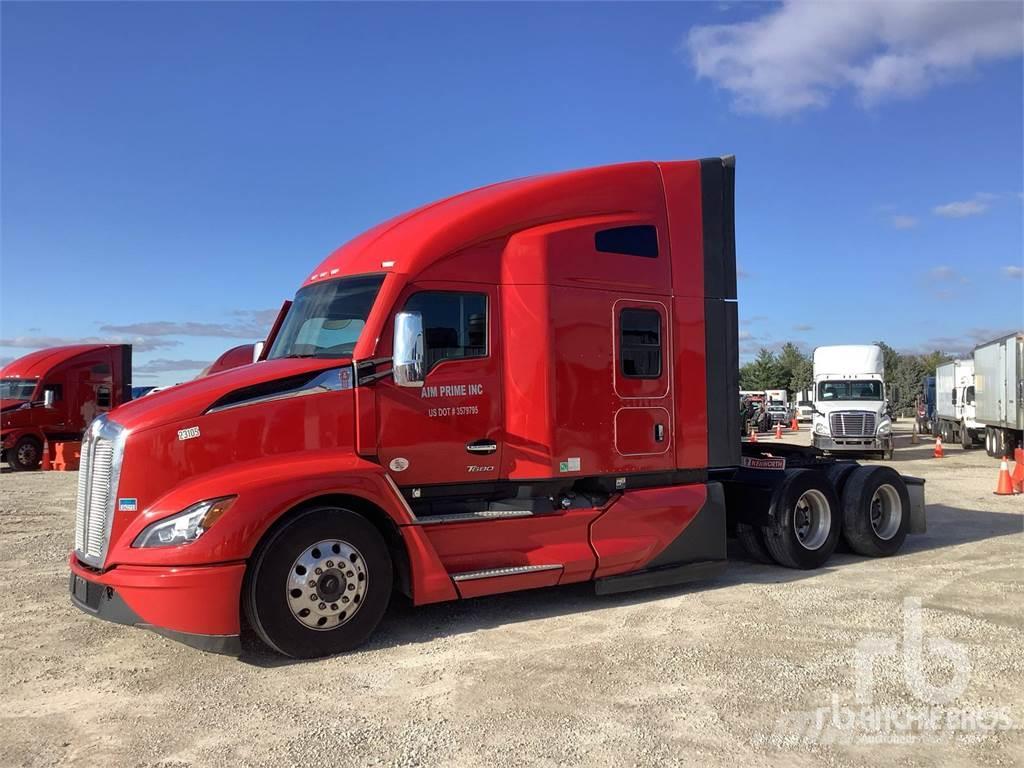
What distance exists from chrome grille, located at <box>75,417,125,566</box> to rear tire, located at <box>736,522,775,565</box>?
5961 mm

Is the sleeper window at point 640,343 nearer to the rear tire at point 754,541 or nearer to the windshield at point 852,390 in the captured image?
the rear tire at point 754,541

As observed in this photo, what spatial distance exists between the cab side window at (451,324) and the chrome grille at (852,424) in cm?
1875

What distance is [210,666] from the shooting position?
5539 mm

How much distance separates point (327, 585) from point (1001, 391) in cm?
2194

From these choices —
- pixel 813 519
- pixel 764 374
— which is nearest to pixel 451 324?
pixel 813 519

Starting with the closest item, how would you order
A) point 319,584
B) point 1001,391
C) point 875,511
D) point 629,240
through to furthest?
1. point 319,584
2. point 629,240
3. point 875,511
4. point 1001,391

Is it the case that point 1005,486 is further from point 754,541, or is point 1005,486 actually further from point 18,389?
point 18,389

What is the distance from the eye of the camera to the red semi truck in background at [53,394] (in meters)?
20.9

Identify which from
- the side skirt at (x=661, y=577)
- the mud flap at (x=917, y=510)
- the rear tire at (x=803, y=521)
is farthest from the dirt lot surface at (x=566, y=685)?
the mud flap at (x=917, y=510)

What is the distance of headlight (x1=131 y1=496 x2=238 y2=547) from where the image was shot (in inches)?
208

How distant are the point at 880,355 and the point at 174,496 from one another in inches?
894

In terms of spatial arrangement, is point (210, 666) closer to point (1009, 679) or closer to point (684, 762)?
point (684, 762)

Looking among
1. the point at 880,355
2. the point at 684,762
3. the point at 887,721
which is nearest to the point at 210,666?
the point at 684,762

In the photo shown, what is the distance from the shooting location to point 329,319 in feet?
21.3
